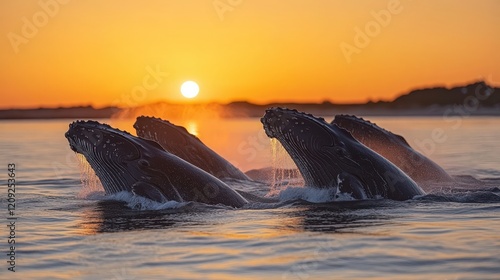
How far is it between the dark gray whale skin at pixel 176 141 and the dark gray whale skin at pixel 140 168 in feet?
10.5

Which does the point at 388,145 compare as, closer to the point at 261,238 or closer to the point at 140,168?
the point at 140,168

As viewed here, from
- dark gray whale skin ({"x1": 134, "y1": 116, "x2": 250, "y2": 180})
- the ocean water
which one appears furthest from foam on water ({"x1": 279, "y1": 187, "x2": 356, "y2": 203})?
dark gray whale skin ({"x1": 134, "y1": 116, "x2": 250, "y2": 180})

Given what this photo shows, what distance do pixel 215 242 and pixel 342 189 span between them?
3.58 meters

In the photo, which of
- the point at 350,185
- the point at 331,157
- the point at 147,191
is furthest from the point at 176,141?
the point at 350,185

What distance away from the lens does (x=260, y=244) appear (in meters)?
11.4

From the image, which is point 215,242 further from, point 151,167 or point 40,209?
point 40,209

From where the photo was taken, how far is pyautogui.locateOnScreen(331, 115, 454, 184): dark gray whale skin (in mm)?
17922

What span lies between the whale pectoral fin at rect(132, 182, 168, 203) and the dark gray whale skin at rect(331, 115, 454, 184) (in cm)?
457

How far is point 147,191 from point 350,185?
10.5 ft

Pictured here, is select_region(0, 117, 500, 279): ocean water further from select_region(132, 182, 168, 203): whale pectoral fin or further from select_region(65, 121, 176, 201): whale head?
select_region(65, 121, 176, 201): whale head

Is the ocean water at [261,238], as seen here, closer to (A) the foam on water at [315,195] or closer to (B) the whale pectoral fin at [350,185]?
(A) the foam on water at [315,195]

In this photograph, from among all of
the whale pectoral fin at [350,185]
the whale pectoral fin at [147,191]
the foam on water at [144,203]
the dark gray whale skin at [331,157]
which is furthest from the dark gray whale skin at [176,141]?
the whale pectoral fin at [350,185]

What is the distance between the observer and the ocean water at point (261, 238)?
995 centimetres

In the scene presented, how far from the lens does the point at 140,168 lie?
1441cm
